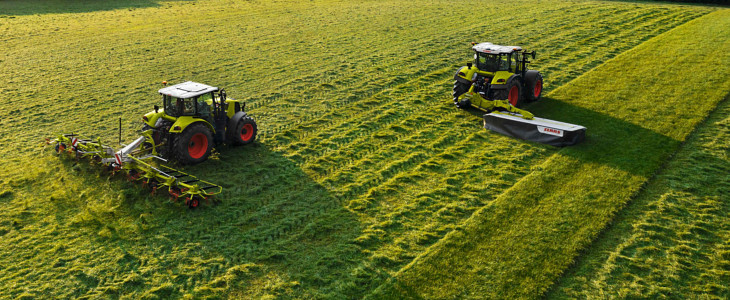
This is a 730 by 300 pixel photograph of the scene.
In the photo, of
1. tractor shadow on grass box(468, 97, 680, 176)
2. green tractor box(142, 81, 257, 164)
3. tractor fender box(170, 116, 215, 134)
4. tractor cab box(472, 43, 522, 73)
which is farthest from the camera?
tractor cab box(472, 43, 522, 73)

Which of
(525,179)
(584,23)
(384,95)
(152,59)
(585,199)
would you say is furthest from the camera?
(584,23)

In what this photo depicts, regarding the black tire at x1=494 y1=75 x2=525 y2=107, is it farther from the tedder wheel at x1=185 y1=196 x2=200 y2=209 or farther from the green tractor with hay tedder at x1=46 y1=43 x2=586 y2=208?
the tedder wheel at x1=185 y1=196 x2=200 y2=209

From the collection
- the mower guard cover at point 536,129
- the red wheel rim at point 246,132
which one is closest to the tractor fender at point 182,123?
the red wheel rim at point 246,132

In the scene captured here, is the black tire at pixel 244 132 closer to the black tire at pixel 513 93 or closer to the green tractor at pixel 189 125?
the green tractor at pixel 189 125

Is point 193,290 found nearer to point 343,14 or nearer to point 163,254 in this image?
point 163,254

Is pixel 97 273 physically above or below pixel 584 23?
below

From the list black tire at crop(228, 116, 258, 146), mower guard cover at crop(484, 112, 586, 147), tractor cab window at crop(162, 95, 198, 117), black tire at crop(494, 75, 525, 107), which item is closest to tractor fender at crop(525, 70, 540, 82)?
black tire at crop(494, 75, 525, 107)

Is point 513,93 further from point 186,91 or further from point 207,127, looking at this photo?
point 186,91

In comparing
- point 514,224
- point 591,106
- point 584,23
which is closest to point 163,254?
point 514,224
